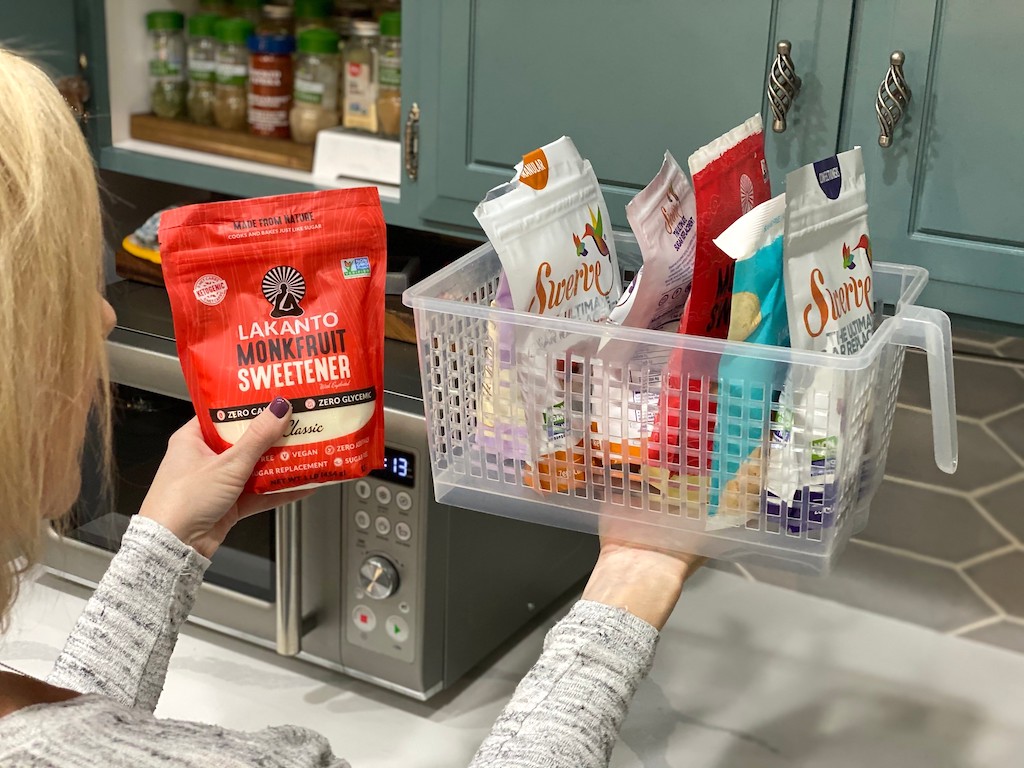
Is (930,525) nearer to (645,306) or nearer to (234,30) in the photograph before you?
(645,306)

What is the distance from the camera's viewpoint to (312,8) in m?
1.45

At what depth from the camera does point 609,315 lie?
818 mm

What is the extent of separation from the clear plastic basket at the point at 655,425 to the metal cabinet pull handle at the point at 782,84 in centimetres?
27

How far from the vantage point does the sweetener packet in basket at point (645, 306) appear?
747mm

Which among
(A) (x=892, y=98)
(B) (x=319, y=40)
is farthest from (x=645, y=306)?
(B) (x=319, y=40)

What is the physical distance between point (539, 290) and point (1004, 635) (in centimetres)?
90

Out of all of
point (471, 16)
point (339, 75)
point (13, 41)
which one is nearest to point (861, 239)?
point (471, 16)

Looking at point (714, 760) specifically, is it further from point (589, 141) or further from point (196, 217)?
point (196, 217)

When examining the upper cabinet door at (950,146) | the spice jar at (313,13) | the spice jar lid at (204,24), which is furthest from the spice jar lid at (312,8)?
the upper cabinet door at (950,146)

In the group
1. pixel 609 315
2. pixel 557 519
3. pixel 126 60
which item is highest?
pixel 126 60

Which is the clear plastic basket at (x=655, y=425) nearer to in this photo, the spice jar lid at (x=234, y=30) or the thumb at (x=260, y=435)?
the thumb at (x=260, y=435)

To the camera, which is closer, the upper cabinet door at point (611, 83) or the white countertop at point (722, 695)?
the upper cabinet door at point (611, 83)

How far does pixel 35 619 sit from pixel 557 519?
2.77 feet

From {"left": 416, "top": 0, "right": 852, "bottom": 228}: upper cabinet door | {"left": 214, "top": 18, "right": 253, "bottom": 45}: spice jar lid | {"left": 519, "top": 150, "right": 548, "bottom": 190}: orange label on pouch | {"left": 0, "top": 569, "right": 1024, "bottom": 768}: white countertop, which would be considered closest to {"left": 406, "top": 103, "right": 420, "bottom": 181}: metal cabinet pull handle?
{"left": 416, "top": 0, "right": 852, "bottom": 228}: upper cabinet door
